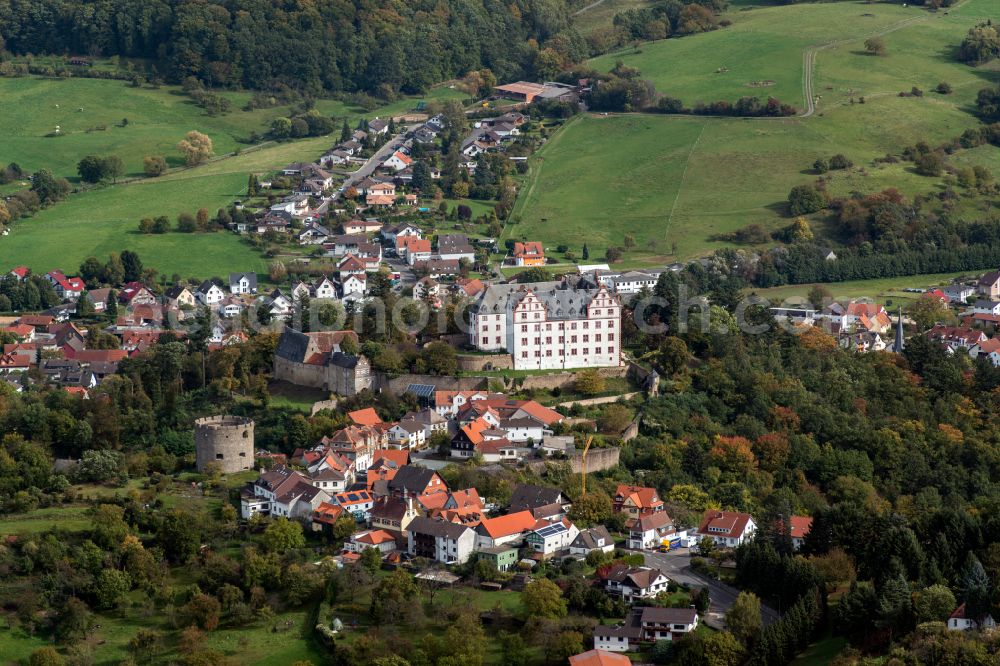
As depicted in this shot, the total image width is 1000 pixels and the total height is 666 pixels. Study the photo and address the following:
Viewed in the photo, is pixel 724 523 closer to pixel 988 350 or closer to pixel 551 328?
pixel 551 328

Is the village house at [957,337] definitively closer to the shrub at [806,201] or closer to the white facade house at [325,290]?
the shrub at [806,201]

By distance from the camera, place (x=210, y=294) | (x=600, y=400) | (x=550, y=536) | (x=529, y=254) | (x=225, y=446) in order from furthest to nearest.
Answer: (x=529, y=254) < (x=210, y=294) < (x=600, y=400) < (x=225, y=446) < (x=550, y=536)

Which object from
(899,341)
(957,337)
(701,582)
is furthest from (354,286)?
(701,582)

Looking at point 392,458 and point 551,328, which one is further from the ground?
point 551,328

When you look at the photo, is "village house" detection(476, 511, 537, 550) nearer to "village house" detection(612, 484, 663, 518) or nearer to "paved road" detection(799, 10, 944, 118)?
"village house" detection(612, 484, 663, 518)

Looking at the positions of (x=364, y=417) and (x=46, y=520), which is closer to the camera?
(x=46, y=520)

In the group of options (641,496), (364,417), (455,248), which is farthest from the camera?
(455,248)

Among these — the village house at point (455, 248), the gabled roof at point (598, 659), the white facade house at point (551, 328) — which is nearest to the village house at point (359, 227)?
the village house at point (455, 248)

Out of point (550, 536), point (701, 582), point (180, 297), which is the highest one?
point (180, 297)
